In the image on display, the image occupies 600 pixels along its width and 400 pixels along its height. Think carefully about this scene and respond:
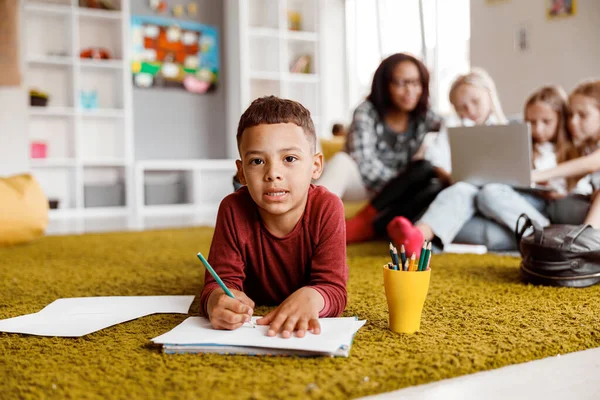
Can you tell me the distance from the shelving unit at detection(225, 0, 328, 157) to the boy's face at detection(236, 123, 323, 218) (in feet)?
13.2

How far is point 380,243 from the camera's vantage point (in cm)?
253

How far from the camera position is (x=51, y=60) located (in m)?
4.47

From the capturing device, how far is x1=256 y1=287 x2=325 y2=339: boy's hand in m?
0.97

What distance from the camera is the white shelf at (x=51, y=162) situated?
14.5 feet

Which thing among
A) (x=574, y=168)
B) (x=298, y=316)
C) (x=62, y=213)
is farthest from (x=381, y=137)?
(x=62, y=213)

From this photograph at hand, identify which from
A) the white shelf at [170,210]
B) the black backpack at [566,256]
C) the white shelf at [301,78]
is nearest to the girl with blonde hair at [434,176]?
the black backpack at [566,256]

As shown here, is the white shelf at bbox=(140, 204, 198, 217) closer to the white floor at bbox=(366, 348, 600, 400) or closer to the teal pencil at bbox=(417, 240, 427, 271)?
the teal pencil at bbox=(417, 240, 427, 271)

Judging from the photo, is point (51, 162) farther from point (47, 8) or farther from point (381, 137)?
point (381, 137)

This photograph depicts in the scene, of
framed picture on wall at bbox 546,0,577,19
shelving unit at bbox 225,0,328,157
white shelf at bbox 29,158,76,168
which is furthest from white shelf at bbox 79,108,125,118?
framed picture on wall at bbox 546,0,577,19

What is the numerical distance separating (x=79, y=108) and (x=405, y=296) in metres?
4.12

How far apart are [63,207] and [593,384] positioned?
451 centimetres

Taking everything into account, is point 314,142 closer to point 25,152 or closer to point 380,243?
point 380,243

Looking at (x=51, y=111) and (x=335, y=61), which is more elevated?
(x=335, y=61)

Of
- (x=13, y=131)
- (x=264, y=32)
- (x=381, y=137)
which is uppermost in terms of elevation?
(x=264, y=32)
